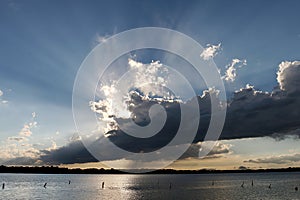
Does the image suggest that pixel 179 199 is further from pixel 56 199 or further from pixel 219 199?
pixel 56 199

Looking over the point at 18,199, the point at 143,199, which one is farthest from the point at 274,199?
the point at 18,199

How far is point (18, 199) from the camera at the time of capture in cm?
9969

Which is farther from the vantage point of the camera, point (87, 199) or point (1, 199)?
point (87, 199)

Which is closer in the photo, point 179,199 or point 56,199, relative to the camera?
point 179,199

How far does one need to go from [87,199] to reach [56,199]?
1035 cm

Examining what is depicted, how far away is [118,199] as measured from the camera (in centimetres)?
10169

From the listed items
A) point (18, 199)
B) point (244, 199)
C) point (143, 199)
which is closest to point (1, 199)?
point (18, 199)

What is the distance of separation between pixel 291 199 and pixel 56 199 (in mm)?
74805

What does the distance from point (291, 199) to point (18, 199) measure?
85.7m

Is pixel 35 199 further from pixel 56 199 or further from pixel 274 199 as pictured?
pixel 274 199

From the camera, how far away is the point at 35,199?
10088 centimetres

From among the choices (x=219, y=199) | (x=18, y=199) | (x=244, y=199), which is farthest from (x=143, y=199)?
(x=18, y=199)

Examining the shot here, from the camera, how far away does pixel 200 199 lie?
9500 cm

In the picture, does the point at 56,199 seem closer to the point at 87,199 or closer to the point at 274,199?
the point at 87,199
